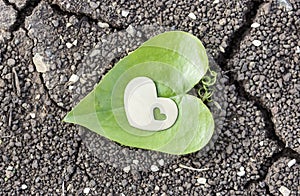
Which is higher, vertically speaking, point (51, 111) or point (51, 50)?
point (51, 50)

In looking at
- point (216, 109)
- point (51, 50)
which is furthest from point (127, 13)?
point (216, 109)

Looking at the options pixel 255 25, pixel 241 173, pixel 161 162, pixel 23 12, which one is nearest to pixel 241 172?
pixel 241 173

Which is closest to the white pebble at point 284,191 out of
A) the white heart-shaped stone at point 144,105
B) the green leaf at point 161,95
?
the green leaf at point 161,95

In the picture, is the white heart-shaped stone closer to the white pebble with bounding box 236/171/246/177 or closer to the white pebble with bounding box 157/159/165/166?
the white pebble with bounding box 157/159/165/166

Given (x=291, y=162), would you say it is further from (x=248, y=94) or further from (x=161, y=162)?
(x=161, y=162)

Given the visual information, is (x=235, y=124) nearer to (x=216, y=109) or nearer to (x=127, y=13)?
(x=216, y=109)

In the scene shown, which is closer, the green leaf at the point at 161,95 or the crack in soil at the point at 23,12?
the green leaf at the point at 161,95

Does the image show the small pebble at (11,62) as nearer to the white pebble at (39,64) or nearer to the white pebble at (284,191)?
the white pebble at (39,64)
